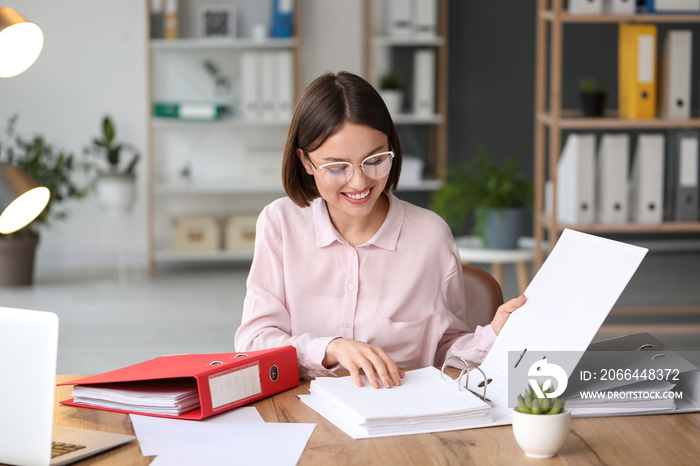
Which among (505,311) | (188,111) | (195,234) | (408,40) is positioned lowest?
(195,234)

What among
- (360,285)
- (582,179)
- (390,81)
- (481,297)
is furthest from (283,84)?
(360,285)

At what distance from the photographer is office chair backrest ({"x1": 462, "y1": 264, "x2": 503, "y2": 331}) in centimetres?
183

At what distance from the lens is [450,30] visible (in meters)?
6.02

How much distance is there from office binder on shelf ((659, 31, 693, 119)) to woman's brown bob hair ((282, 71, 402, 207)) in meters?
2.43

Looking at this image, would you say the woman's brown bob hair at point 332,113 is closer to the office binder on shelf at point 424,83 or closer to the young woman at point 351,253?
the young woman at point 351,253

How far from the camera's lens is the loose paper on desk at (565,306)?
3.87 ft

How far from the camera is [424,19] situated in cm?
556

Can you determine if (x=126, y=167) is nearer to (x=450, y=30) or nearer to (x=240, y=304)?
(x=240, y=304)

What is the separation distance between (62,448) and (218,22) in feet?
16.3

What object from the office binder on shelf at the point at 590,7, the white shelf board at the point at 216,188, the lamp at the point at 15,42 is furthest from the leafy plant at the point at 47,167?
the lamp at the point at 15,42

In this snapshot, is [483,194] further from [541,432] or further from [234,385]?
[541,432]

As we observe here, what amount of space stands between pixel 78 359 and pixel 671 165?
276 cm

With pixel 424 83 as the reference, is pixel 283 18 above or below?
above

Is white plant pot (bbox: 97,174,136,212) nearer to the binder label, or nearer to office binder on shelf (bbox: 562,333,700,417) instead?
the binder label
